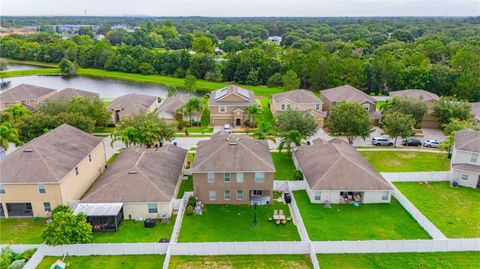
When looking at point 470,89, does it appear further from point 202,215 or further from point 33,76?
point 33,76

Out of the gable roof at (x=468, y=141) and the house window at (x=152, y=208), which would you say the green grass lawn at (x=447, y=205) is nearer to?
the gable roof at (x=468, y=141)

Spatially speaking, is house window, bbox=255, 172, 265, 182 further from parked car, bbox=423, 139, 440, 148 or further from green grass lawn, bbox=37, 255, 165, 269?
parked car, bbox=423, 139, 440, 148

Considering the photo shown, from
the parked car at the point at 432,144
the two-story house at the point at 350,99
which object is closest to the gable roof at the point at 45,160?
the two-story house at the point at 350,99

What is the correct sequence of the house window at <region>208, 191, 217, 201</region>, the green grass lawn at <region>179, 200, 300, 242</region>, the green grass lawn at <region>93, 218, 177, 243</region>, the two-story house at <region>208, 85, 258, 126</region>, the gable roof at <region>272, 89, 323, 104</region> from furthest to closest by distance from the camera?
1. the gable roof at <region>272, 89, 323, 104</region>
2. the two-story house at <region>208, 85, 258, 126</region>
3. the house window at <region>208, 191, 217, 201</region>
4. the green grass lawn at <region>179, 200, 300, 242</region>
5. the green grass lawn at <region>93, 218, 177, 243</region>

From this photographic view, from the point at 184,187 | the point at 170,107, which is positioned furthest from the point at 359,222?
the point at 170,107

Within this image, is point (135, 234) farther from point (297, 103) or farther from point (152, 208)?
point (297, 103)

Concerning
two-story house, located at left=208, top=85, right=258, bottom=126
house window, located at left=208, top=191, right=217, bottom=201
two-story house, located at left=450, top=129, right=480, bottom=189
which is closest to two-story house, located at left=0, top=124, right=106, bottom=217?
house window, located at left=208, top=191, right=217, bottom=201
